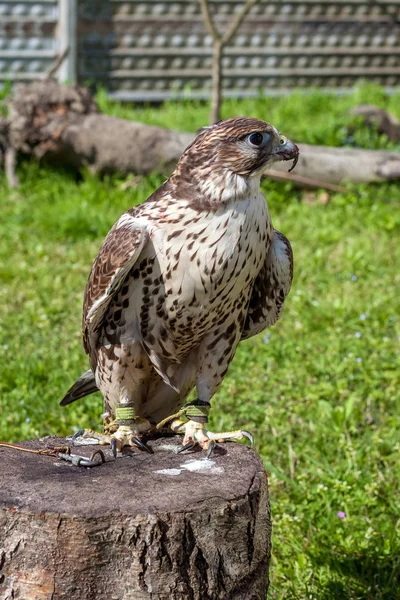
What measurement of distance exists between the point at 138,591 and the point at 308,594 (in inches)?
40.1

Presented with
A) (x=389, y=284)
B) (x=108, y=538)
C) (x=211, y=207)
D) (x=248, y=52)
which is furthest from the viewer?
(x=248, y=52)

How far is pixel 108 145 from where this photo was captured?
7309 mm

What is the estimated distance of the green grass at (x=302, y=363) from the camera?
3.52 meters

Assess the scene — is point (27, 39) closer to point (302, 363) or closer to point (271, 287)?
point (302, 363)

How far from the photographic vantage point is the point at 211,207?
2.71 meters

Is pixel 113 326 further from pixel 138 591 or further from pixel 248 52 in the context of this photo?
pixel 248 52

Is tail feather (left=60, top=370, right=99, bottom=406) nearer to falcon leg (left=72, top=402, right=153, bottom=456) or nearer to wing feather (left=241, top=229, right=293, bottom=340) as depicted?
falcon leg (left=72, top=402, right=153, bottom=456)

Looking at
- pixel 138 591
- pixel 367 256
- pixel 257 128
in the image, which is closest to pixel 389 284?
pixel 367 256

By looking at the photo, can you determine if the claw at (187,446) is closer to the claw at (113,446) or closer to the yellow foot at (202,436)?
the yellow foot at (202,436)

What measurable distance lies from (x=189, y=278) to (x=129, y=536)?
0.79 m

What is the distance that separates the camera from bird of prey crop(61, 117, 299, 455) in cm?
272

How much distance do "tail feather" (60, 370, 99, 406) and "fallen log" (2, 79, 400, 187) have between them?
386cm

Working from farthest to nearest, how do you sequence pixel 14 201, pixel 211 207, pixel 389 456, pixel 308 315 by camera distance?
pixel 14 201, pixel 308 315, pixel 389 456, pixel 211 207

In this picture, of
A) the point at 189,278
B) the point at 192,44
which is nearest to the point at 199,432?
the point at 189,278
